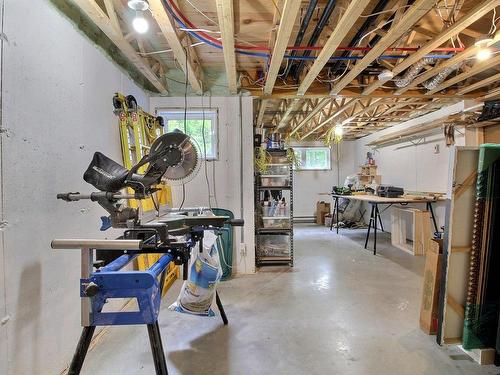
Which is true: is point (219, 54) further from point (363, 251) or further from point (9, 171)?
point (363, 251)

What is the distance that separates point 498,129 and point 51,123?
516cm

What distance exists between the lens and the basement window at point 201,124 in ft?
11.6

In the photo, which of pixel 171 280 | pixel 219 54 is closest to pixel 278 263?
pixel 171 280

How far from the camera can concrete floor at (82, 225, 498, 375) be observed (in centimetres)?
177

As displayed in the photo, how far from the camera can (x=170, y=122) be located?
3.65 m

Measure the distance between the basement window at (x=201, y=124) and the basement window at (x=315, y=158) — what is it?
4.70 m

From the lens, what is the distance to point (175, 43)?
2266mm

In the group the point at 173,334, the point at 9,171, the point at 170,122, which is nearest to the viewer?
the point at 9,171

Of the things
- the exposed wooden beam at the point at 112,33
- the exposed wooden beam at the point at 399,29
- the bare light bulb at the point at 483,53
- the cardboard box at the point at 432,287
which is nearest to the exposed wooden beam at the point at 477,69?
the bare light bulb at the point at 483,53

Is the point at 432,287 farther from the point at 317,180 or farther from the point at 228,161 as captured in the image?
the point at 317,180

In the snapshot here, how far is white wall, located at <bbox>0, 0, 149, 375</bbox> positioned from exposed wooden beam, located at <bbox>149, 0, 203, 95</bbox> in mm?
590

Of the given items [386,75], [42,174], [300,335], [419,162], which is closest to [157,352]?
[42,174]

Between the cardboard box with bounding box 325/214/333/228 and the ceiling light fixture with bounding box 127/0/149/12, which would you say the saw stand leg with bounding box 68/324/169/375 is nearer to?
the ceiling light fixture with bounding box 127/0/149/12

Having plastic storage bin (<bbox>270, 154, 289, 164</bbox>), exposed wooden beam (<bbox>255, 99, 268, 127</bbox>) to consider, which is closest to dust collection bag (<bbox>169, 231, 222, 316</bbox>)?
plastic storage bin (<bbox>270, 154, 289, 164</bbox>)
